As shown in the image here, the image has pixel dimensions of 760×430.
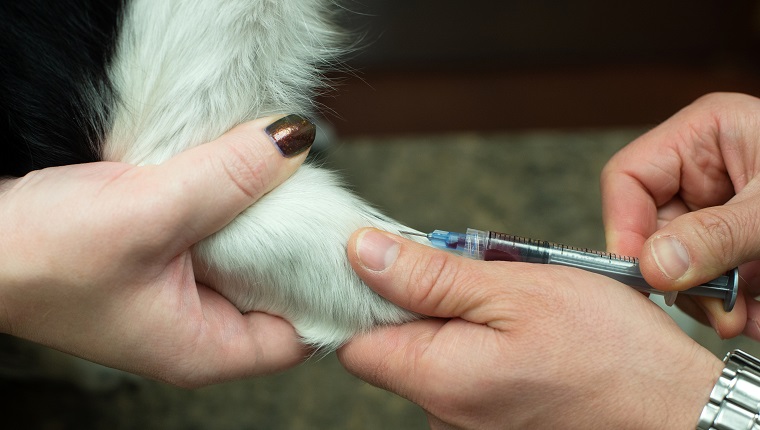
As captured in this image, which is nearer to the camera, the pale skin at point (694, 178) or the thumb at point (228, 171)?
the thumb at point (228, 171)

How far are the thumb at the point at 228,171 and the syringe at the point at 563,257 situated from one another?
0.47ft

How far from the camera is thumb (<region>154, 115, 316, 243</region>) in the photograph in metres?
0.46

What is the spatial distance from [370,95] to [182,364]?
100 cm

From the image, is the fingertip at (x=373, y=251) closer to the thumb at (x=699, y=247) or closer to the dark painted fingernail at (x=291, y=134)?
the dark painted fingernail at (x=291, y=134)

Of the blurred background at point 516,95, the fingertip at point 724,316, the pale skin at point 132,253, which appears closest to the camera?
the pale skin at point 132,253

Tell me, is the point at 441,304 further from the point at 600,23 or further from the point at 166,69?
the point at 600,23

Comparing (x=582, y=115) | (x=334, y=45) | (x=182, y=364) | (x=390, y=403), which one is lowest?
(x=390, y=403)

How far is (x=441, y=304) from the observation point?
509 millimetres

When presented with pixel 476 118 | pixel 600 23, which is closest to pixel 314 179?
pixel 476 118

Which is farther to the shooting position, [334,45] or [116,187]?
[334,45]

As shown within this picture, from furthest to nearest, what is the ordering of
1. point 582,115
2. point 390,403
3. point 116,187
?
point 582,115
point 390,403
point 116,187

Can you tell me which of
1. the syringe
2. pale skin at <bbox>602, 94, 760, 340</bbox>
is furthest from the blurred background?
the syringe

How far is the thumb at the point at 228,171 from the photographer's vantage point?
18.2 inches

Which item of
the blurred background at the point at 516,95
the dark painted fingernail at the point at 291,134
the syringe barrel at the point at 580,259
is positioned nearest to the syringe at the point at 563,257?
the syringe barrel at the point at 580,259
